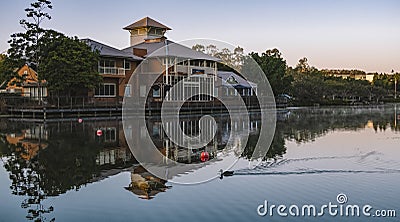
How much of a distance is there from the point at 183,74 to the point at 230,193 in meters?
40.7

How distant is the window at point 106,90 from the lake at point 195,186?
2440 cm

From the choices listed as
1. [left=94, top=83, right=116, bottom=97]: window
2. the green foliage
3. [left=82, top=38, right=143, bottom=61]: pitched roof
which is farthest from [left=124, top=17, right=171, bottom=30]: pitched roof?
the green foliage

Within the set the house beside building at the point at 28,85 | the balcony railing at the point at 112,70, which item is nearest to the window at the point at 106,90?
the balcony railing at the point at 112,70

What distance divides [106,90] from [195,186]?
114 ft

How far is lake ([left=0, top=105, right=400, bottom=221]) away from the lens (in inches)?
351

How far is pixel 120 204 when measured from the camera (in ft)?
31.6

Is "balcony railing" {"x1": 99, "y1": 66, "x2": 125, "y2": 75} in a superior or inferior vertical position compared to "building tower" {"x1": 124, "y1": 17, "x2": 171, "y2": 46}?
inferior

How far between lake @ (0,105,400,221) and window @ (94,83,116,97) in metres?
24.4

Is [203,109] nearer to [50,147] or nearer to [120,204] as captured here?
[50,147]

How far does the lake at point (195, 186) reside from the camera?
8.91 m

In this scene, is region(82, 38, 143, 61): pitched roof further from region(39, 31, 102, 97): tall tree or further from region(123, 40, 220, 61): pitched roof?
region(39, 31, 102, 97): tall tree

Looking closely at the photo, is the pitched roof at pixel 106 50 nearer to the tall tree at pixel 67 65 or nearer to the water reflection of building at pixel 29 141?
the tall tree at pixel 67 65

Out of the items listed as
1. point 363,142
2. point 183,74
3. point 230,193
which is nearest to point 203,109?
point 183,74

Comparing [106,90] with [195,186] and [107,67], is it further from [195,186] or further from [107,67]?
[195,186]
